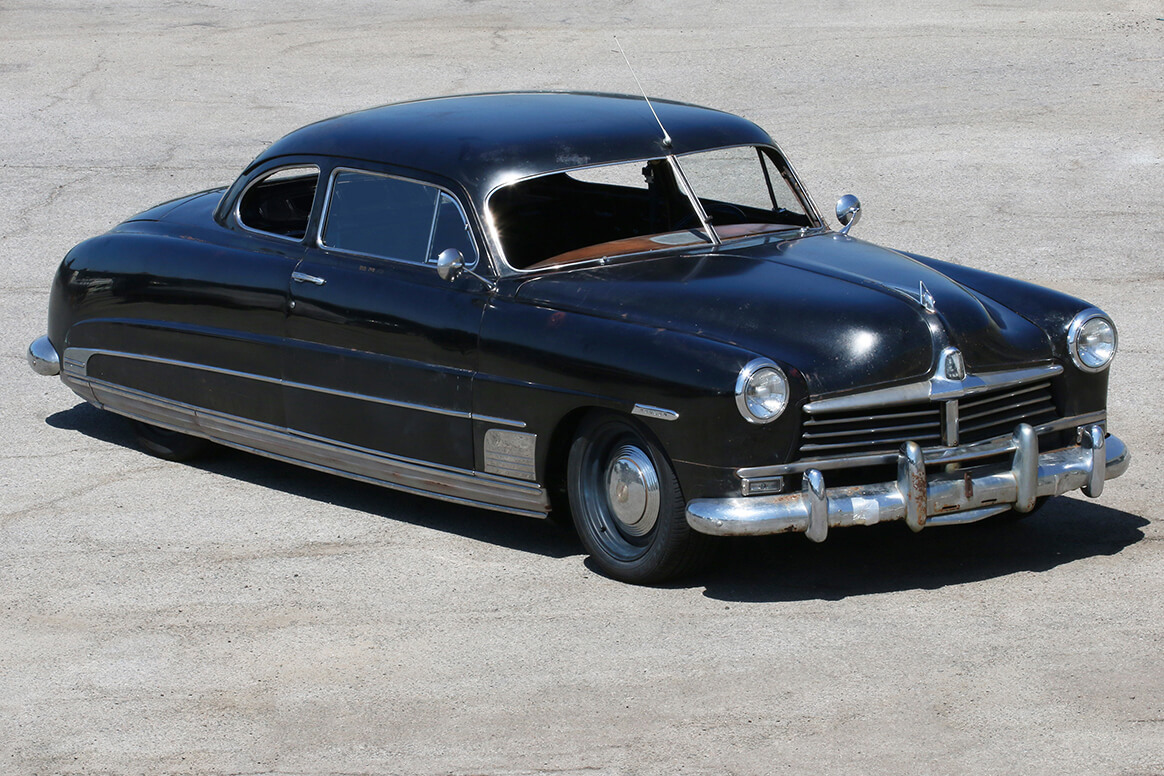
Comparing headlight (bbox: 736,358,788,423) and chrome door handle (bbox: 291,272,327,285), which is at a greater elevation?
chrome door handle (bbox: 291,272,327,285)

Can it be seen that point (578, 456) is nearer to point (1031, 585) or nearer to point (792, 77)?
point (1031, 585)

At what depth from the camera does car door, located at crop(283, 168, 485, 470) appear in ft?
20.3

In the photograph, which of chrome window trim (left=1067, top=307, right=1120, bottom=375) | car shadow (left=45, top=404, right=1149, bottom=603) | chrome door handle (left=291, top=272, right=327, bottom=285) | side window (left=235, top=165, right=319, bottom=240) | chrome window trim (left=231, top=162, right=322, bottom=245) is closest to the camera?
car shadow (left=45, top=404, right=1149, bottom=603)

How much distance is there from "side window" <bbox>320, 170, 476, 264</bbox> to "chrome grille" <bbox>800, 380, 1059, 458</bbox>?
166 centimetres

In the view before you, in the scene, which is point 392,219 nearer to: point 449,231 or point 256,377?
point 449,231

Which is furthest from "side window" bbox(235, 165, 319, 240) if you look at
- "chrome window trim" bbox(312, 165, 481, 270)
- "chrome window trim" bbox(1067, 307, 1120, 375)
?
"chrome window trim" bbox(1067, 307, 1120, 375)

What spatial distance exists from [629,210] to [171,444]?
266 centimetres

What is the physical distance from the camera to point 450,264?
243 inches

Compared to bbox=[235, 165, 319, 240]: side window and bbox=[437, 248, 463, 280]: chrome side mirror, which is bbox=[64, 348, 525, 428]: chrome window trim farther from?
bbox=[235, 165, 319, 240]: side window

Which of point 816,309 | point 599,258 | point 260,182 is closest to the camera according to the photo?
point 816,309

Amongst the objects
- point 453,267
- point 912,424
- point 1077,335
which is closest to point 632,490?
point 912,424

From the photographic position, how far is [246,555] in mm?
6312

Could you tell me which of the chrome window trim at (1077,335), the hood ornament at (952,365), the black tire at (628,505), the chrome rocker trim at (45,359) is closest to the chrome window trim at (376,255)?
the black tire at (628,505)

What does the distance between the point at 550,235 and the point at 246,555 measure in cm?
176
